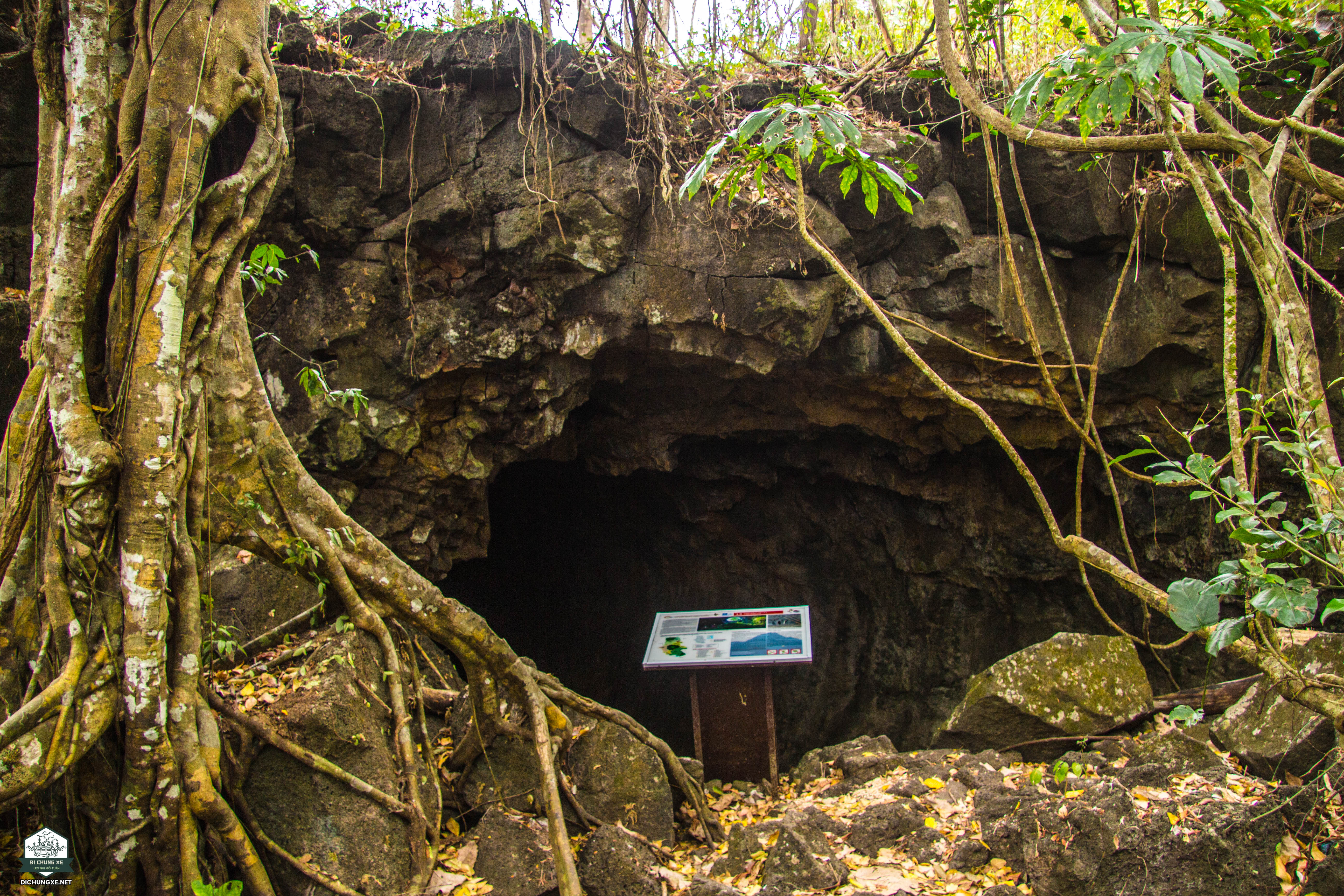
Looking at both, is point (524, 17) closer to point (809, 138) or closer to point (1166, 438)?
point (809, 138)

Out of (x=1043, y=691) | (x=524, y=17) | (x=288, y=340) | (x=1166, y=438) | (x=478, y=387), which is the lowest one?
(x=1043, y=691)

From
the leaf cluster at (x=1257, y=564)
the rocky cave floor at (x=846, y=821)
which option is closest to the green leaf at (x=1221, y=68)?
the leaf cluster at (x=1257, y=564)

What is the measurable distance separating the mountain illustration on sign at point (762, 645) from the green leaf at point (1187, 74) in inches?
135

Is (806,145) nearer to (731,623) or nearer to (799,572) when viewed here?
(731,623)

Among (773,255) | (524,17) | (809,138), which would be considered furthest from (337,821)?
(524,17)

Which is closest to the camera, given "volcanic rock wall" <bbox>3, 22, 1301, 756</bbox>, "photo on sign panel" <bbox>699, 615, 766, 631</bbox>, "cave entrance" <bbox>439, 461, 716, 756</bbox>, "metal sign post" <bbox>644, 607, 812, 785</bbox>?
"metal sign post" <bbox>644, 607, 812, 785</bbox>

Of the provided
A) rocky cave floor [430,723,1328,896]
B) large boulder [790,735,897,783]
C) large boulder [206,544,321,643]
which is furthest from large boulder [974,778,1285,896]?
large boulder [206,544,321,643]

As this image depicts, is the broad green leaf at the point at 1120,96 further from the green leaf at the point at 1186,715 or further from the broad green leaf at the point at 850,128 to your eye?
the green leaf at the point at 1186,715

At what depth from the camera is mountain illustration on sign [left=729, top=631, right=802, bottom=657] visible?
4375 millimetres

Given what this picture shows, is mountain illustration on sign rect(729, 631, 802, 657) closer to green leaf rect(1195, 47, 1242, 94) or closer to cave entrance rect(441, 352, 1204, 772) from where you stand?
cave entrance rect(441, 352, 1204, 772)

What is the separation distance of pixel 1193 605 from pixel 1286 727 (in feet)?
6.24

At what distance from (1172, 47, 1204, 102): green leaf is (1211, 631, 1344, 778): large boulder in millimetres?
2151

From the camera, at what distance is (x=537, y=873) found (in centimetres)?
246

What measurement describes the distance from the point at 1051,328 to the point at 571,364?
3335 millimetres
